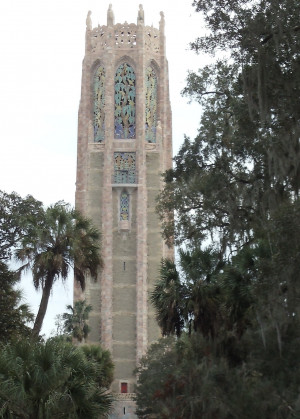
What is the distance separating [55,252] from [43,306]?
7.13ft

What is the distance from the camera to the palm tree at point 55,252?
3042cm

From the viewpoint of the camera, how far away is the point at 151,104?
233 ft

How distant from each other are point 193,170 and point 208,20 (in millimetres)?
5609

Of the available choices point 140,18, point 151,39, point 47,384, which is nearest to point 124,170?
point 151,39

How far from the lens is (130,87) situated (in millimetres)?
70875

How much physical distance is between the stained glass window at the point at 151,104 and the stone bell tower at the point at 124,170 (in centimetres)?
8

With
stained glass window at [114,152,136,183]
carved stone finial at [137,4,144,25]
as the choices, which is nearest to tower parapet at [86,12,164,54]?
carved stone finial at [137,4,144,25]

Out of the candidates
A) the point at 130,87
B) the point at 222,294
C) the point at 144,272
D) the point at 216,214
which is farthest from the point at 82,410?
the point at 130,87

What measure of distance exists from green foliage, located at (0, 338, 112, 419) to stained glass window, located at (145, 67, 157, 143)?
48.1 m

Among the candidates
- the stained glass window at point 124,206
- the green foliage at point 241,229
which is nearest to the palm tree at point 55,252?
the green foliage at point 241,229

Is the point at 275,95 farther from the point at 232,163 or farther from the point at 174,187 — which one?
the point at 174,187

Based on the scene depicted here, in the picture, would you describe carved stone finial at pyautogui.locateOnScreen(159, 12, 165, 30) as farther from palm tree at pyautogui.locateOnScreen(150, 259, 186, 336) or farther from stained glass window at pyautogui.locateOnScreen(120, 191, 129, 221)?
palm tree at pyautogui.locateOnScreen(150, 259, 186, 336)

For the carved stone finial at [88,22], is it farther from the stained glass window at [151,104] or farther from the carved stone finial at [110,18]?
the stained glass window at [151,104]

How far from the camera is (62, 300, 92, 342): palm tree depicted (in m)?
59.1
